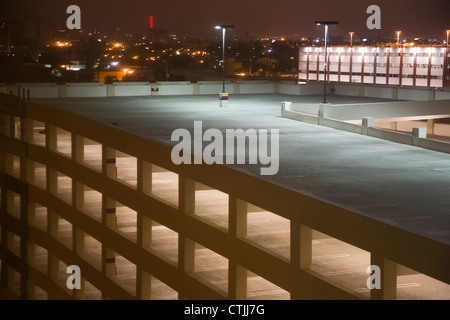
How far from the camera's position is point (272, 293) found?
28.5 meters

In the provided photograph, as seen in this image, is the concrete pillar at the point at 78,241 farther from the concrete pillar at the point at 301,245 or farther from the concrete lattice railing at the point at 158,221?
the concrete pillar at the point at 301,245

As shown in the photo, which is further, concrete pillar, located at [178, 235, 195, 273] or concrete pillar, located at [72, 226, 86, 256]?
concrete pillar, located at [72, 226, 86, 256]

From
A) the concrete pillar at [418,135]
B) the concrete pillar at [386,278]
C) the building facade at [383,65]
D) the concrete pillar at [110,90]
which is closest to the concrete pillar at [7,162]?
the concrete pillar at [110,90]

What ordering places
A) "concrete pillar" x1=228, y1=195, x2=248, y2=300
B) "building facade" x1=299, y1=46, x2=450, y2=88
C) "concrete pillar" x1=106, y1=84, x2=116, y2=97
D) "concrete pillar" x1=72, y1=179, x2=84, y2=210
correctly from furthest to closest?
1. "building facade" x1=299, y1=46, x2=450, y2=88
2. "concrete pillar" x1=106, y1=84, x2=116, y2=97
3. "concrete pillar" x1=72, y1=179, x2=84, y2=210
4. "concrete pillar" x1=228, y1=195, x2=248, y2=300

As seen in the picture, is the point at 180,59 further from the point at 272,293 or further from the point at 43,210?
the point at 272,293

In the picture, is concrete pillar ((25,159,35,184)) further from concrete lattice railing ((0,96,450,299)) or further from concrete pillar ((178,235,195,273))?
concrete pillar ((178,235,195,273))

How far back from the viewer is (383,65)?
81.8 metres

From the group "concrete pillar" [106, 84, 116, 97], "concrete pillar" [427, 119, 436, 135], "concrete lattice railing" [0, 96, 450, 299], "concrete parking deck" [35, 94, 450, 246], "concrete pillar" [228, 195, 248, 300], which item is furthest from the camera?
"concrete pillar" [427, 119, 436, 135]

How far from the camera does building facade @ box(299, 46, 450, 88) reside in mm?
75750

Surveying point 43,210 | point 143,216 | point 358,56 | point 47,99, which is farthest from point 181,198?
point 358,56

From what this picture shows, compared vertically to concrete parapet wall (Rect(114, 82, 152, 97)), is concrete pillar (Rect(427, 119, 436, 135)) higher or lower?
lower

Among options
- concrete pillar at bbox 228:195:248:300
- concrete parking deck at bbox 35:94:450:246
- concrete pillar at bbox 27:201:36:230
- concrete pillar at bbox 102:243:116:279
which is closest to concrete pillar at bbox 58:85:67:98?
concrete parking deck at bbox 35:94:450:246

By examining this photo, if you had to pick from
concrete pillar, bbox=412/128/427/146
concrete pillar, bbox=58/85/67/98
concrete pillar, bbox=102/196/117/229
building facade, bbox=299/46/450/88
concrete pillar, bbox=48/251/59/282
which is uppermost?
building facade, bbox=299/46/450/88
